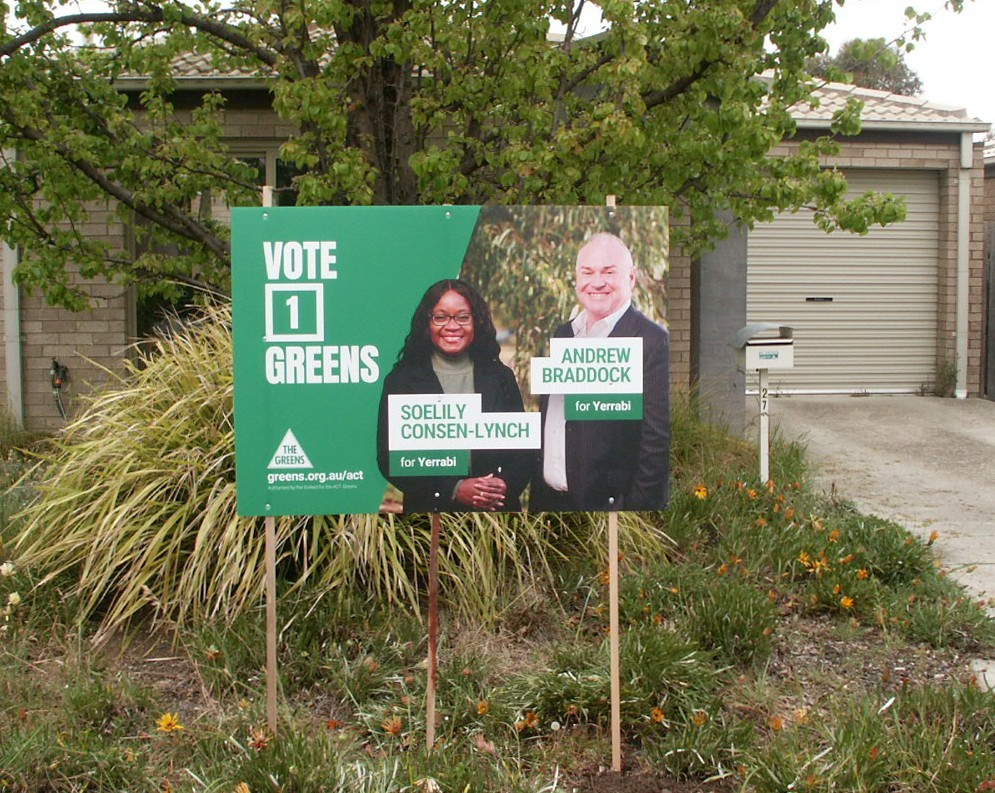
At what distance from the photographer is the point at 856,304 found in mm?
14234

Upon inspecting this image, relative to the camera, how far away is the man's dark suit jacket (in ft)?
13.7

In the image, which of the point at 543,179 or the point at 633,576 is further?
the point at 543,179

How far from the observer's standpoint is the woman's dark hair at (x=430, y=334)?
4.12 metres

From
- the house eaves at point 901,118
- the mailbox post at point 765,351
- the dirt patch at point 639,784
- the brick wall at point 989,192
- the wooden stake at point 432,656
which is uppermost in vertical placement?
the house eaves at point 901,118

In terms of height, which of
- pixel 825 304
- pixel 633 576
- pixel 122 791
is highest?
pixel 825 304

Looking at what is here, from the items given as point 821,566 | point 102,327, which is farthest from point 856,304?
point 821,566

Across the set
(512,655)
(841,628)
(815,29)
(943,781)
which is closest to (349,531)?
(512,655)

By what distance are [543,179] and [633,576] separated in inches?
101

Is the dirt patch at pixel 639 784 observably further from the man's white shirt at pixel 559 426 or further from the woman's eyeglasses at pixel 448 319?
the woman's eyeglasses at pixel 448 319

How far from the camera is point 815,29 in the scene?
7164 millimetres

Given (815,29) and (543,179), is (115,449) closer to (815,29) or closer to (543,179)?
(543,179)

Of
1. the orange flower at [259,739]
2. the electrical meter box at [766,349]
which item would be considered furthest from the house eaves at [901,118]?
the orange flower at [259,739]

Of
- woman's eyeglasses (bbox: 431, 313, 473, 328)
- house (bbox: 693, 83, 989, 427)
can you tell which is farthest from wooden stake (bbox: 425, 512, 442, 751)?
house (bbox: 693, 83, 989, 427)

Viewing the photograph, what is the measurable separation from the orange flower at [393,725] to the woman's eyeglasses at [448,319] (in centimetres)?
148
